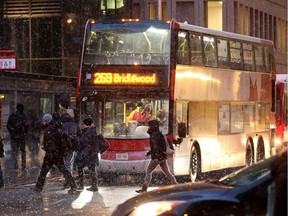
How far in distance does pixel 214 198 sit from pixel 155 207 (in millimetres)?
793

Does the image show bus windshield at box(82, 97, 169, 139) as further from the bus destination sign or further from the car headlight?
the car headlight

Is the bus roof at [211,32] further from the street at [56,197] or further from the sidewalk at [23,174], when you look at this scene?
the sidewalk at [23,174]

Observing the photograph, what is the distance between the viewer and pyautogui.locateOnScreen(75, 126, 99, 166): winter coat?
19047mm

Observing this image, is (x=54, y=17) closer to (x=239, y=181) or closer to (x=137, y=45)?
(x=137, y=45)

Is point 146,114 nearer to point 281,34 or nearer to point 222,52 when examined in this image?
point 222,52

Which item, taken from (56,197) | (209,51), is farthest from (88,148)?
(209,51)

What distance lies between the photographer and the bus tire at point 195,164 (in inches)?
891

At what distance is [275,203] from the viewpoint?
6875mm

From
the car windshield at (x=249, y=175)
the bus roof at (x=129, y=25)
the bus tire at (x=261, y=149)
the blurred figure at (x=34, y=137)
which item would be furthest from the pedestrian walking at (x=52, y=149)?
the blurred figure at (x=34, y=137)

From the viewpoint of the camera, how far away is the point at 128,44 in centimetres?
2177

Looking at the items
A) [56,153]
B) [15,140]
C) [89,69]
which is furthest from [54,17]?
[56,153]

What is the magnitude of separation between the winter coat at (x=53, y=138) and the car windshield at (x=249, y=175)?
10309 millimetres

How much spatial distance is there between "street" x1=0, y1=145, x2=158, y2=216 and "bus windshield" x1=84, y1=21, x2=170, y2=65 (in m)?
2.98

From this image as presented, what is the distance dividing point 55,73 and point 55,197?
27172 mm
